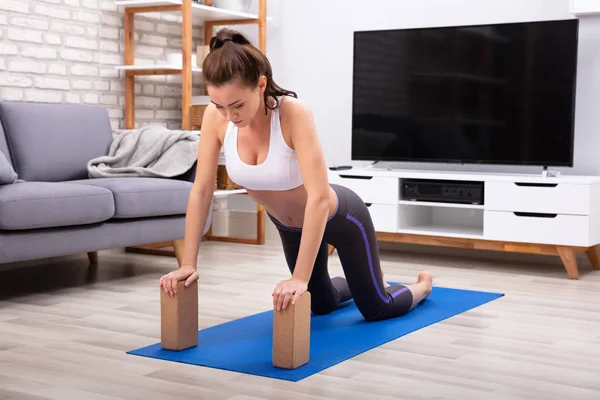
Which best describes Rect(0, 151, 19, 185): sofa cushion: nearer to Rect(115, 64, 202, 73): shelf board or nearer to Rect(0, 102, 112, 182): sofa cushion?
Rect(0, 102, 112, 182): sofa cushion

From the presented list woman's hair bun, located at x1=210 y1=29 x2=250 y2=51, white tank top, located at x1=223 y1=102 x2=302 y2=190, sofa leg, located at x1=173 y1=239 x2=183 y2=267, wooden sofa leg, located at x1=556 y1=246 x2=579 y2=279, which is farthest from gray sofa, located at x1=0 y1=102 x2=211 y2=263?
wooden sofa leg, located at x1=556 y1=246 x2=579 y2=279

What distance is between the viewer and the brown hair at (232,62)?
A: 214 centimetres

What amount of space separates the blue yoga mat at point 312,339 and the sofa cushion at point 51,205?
32.6 inches

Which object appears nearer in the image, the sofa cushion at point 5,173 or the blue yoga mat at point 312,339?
the blue yoga mat at point 312,339

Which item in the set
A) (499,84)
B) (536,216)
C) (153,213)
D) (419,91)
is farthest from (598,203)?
(153,213)

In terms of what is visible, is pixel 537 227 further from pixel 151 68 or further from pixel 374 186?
pixel 151 68

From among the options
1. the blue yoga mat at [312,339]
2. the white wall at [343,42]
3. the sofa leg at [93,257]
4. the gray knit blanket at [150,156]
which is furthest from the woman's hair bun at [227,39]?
the white wall at [343,42]

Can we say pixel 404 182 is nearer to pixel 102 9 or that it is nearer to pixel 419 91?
pixel 419 91

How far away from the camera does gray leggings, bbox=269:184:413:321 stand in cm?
262

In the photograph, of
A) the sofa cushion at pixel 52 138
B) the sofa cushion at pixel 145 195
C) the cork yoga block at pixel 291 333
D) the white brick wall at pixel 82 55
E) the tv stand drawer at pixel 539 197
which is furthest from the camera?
the white brick wall at pixel 82 55

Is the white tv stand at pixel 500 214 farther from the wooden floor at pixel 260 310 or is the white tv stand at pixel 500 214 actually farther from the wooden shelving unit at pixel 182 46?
the wooden shelving unit at pixel 182 46

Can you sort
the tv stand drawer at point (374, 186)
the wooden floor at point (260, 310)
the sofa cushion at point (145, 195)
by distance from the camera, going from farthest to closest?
the tv stand drawer at point (374, 186)
the sofa cushion at point (145, 195)
the wooden floor at point (260, 310)

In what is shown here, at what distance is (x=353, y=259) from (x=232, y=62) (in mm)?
842

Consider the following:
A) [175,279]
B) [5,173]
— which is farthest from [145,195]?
[175,279]
